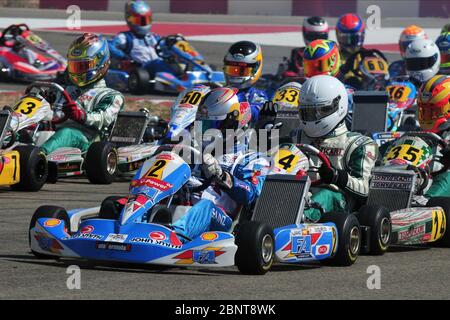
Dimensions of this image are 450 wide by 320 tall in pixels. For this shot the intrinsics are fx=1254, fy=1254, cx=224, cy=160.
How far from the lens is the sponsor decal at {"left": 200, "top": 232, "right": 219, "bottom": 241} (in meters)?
7.24

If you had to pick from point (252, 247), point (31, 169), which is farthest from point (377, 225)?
point (31, 169)

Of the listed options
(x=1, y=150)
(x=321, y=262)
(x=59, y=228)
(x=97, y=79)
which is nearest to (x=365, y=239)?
(x=321, y=262)

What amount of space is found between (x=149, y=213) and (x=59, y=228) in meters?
0.58

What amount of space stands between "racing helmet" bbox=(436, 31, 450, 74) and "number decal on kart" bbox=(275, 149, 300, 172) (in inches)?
305

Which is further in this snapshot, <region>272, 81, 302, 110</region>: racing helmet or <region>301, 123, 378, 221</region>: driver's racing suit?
<region>272, 81, 302, 110</region>: racing helmet

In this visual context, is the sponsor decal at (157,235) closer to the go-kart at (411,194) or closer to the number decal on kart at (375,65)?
the go-kart at (411,194)

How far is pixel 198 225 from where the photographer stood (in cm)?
777

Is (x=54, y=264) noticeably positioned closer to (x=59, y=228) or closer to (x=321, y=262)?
(x=59, y=228)

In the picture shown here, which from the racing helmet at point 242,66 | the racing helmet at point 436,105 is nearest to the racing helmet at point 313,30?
the racing helmet at point 242,66

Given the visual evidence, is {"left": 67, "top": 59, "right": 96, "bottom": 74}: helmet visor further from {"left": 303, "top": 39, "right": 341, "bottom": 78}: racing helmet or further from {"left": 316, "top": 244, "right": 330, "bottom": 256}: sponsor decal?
{"left": 316, "top": 244, "right": 330, "bottom": 256}: sponsor decal

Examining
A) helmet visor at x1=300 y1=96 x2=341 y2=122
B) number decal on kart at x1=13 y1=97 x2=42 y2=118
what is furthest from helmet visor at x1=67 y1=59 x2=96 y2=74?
helmet visor at x1=300 y1=96 x2=341 y2=122

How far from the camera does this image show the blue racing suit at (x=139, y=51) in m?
19.2

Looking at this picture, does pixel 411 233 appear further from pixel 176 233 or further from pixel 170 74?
pixel 170 74

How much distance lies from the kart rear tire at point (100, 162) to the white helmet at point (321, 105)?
11.5ft
